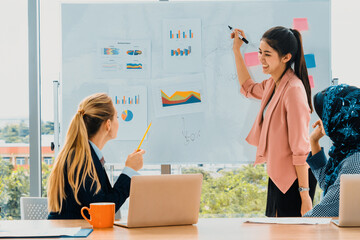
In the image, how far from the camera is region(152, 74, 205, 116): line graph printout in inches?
129

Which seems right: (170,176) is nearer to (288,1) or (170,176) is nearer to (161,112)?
(161,112)

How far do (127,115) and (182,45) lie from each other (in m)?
0.63

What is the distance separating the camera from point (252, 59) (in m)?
3.28

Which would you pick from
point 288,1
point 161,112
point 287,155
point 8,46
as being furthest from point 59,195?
point 288,1

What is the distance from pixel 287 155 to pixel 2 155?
80.6 inches

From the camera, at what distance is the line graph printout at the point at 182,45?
3303 millimetres

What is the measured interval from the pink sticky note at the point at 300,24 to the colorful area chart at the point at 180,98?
2.74ft

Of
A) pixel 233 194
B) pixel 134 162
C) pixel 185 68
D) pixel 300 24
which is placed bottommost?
pixel 233 194

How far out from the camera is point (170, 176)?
5.39 ft

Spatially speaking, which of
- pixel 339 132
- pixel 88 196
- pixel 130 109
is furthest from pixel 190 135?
pixel 88 196

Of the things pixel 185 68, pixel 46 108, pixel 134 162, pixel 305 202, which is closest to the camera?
pixel 134 162

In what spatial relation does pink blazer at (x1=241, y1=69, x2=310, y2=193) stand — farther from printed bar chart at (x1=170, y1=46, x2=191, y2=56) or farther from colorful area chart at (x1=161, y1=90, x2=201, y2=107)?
printed bar chart at (x1=170, y1=46, x2=191, y2=56)

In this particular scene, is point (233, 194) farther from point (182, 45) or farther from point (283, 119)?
point (182, 45)

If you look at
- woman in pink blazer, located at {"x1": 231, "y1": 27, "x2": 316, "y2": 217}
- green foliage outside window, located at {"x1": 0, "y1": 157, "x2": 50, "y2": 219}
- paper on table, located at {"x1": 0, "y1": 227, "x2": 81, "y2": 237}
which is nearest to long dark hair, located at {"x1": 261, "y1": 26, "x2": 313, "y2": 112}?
woman in pink blazer, located at {"x1": 231, "y1": 27, "x2": 316, "y2": 217}
